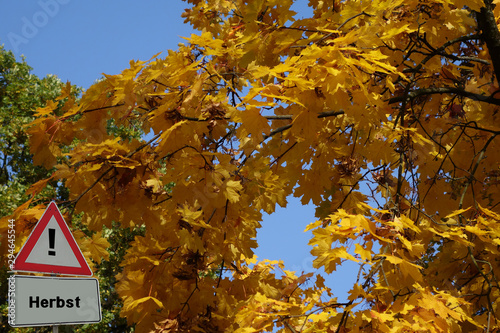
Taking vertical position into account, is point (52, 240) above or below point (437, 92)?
below

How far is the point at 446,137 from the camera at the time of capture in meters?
5.61

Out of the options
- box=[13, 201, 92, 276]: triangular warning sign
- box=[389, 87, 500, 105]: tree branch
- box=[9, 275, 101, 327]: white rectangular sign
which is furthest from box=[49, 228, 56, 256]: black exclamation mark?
box=[389, 87, 500, 105]: tree branch

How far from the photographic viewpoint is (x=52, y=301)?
3385 mm

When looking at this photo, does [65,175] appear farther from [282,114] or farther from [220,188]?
[282,114]

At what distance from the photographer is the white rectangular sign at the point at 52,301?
3.22 meters

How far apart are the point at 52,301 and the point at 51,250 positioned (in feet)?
1.16

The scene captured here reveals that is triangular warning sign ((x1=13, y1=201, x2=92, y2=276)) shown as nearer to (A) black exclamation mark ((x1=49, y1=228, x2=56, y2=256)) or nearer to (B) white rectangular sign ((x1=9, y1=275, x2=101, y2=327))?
(A) black exclamation mark ((x1=49, y1=228, x2=56, y2=256))

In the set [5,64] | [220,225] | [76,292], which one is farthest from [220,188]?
[5,64]

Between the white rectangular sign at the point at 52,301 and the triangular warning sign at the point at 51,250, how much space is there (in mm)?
100

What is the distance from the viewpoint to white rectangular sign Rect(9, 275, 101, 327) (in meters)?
3.22

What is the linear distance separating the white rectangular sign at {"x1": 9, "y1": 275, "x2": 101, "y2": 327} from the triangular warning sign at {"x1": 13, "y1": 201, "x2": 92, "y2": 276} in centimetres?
10
